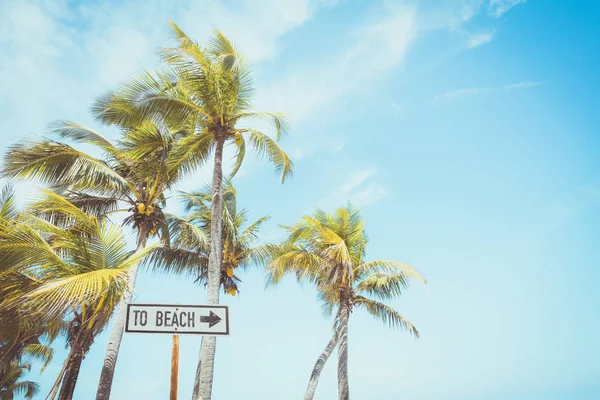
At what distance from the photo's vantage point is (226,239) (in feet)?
57.9

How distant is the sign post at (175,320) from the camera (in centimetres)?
418

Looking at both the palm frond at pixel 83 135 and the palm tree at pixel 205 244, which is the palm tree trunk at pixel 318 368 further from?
the palm frond at pixel 83 135

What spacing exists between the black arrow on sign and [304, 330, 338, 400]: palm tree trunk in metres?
12.6

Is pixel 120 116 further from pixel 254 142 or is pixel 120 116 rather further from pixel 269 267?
pixel 269 267

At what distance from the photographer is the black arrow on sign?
14.2 ft

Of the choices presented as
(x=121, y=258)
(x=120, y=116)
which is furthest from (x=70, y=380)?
(x=120, y=116)


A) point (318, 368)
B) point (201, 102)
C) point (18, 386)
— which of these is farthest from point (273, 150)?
point (18, 386)

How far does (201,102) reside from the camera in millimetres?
11938

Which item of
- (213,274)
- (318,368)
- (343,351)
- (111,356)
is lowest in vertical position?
(111,356)

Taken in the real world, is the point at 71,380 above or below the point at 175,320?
above

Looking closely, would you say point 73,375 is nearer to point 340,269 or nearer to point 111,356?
point 111,356

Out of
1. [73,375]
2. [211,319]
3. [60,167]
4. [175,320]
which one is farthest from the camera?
[60,167]

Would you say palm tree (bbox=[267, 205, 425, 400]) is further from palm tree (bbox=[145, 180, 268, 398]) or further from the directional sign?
the directional sign

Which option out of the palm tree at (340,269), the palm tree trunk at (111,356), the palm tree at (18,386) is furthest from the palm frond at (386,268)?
the palm tree at (18,386)
